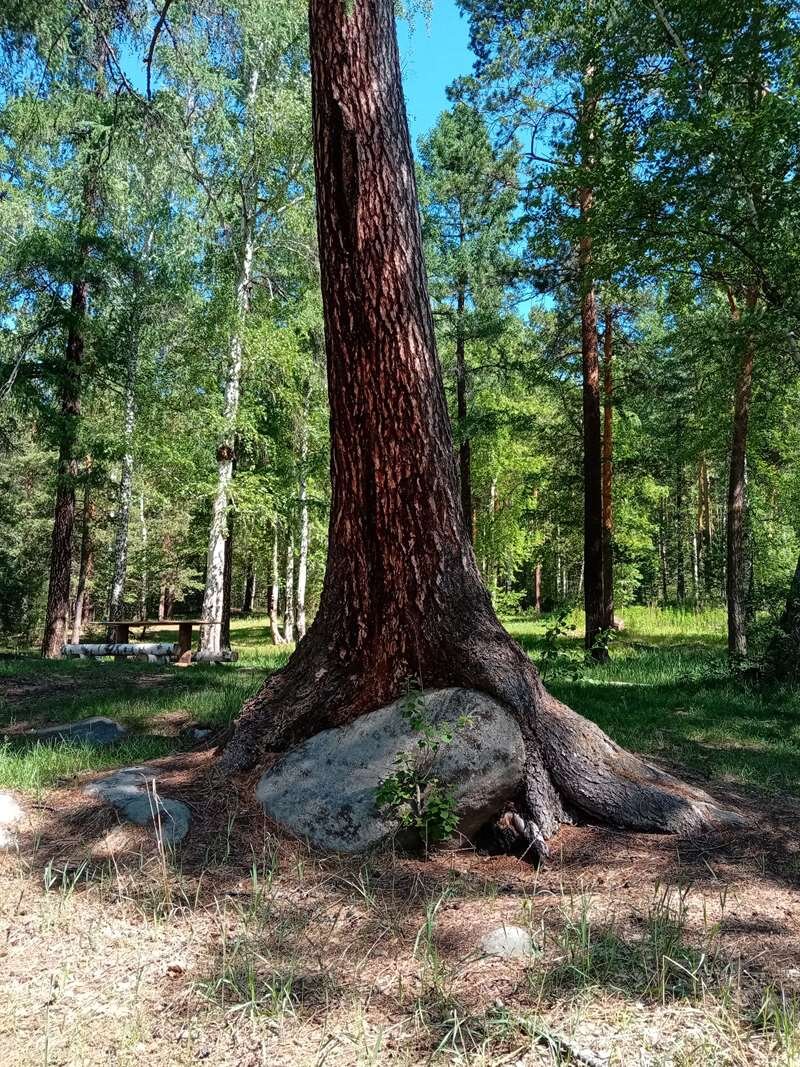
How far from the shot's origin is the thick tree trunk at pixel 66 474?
502 inches

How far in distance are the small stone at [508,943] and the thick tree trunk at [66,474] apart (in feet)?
40.1

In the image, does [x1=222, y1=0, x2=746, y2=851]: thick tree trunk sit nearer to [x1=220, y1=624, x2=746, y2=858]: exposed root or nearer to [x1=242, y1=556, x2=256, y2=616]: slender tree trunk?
[x1=220, y1=624, x2=746, y2=858]: exposed root

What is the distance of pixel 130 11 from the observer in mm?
6074

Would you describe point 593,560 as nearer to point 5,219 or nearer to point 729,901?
point 729,901

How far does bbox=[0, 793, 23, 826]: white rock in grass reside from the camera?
3.22m

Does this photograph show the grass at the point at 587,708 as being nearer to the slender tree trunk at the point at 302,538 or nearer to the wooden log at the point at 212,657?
the wooden log at the point at 212,657

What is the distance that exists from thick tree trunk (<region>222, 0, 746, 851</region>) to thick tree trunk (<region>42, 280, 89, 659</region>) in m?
10.4

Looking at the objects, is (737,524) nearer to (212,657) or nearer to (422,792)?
(212,657)

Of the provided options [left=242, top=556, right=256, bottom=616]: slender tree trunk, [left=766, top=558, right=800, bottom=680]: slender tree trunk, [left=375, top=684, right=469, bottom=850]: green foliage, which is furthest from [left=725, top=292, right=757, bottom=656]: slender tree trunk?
[left=242, top=556, right=256, bottom=616]: slender tree trunk

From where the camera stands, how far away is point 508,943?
2.29 metres

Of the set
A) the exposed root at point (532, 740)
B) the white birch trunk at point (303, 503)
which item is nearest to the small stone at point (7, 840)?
the exposed root at point (532, 740)

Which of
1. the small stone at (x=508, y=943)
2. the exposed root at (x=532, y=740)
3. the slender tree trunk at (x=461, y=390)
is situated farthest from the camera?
the slender tree trunk at (x=461, y=390)

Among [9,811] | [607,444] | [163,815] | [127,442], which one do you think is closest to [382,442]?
[163,815]

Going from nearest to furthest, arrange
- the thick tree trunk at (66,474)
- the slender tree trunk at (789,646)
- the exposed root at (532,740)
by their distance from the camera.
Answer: the exposed root at (532,740) < the slender tree trunk at (789,646) < the thick tree trunk at (66,474)
